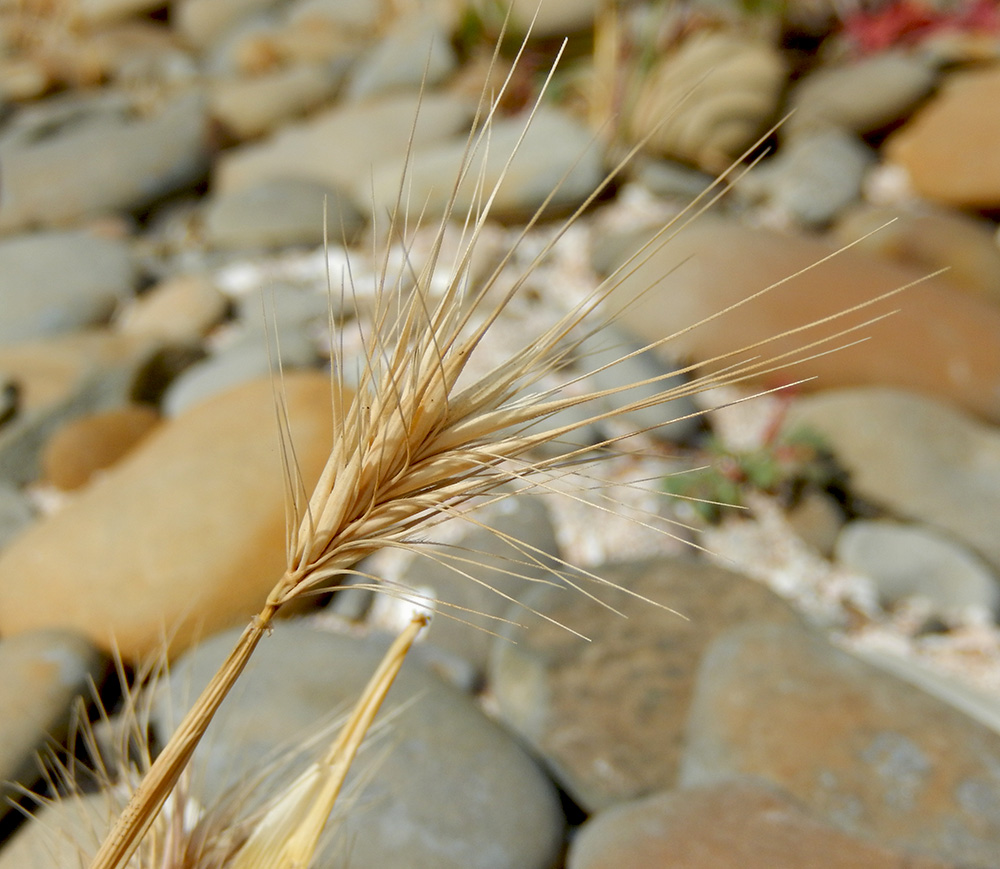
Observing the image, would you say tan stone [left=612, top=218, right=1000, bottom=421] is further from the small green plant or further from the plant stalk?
the plant stalk

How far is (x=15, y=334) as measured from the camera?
3424mm

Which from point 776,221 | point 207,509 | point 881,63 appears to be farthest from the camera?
point 881,63

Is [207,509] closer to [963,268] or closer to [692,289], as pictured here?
[692,289]

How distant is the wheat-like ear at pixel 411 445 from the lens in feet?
2.35

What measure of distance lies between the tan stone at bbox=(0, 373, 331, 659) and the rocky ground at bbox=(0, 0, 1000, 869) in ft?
0.04

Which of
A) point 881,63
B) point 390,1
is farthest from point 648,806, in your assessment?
point 390,1

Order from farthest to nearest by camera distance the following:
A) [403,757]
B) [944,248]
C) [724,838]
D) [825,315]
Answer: [944,248], [825,315], [403,757], [724,838]

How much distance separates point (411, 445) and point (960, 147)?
458 centimetres

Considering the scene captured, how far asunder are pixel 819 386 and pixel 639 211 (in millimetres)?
1502

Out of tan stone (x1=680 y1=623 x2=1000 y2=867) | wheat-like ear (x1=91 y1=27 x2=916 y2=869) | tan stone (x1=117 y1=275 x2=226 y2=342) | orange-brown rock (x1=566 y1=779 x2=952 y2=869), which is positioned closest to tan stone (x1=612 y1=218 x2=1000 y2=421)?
tan stone (x1=680 y1=623 x2=1000 y2=867)

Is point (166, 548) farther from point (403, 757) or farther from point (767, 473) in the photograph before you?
point (767, 473)

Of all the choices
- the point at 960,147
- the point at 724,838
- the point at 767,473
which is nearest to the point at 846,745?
the point at 724,838

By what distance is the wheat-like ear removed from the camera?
2.35 ft

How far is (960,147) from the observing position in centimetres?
434
